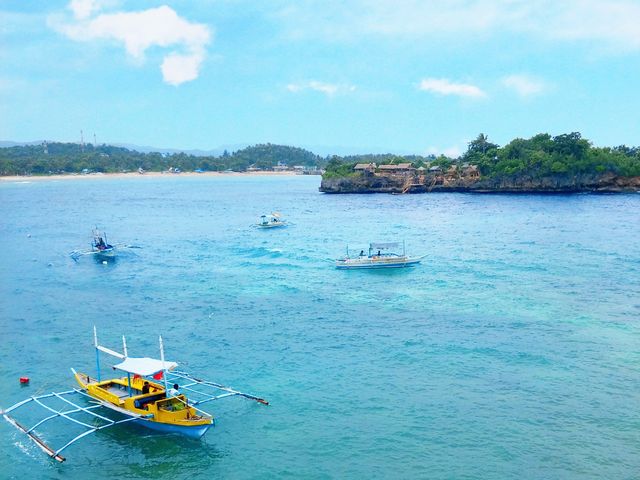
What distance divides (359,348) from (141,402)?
13.4 metres

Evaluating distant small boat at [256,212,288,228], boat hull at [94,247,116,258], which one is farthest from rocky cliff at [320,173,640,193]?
boat hull at [94,247,116,258]

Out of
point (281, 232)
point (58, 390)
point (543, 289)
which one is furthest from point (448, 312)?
point (281, 232)

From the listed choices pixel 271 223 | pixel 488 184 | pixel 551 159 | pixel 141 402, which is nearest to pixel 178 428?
pixel 141 402

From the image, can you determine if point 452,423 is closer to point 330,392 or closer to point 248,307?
point 330,392

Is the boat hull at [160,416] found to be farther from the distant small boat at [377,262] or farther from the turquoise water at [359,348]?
the distant small boat at [377,262]

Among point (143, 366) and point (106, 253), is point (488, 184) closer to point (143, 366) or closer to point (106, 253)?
point (106, 253)

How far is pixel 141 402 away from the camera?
85.7ft

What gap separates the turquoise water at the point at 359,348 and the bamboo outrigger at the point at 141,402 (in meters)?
0.52

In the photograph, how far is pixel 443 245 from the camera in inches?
2736

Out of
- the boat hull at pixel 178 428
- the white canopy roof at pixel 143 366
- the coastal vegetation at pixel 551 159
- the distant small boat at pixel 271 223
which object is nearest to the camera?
the boat hull at pixel 178 428

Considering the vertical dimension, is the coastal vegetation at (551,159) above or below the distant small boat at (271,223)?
above

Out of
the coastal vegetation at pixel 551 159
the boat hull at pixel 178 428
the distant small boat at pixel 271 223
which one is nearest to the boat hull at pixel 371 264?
the distant small boat at pixel 271 223

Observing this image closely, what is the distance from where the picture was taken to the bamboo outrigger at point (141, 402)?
82.3 ft

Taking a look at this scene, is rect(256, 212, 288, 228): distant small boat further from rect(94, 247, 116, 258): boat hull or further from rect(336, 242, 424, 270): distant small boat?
rect(336, 242, 424, 270): distant small boat
